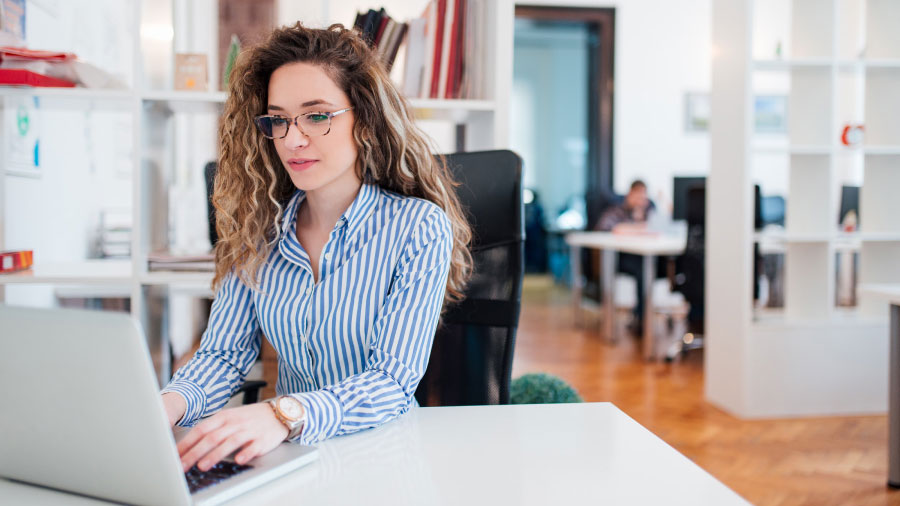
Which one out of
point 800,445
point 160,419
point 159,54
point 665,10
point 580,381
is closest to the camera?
point 160,419

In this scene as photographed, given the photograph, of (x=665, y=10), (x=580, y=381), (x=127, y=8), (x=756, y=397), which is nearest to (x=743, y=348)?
(x=756, y=397)

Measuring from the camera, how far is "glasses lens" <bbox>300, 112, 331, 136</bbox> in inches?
51.8

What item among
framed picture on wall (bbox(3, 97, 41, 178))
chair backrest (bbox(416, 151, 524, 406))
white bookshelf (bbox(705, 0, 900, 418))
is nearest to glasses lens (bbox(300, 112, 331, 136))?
chair backrest (bbox(416, 151, 524, 406))

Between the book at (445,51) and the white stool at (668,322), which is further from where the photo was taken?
the white stool at (668,322)

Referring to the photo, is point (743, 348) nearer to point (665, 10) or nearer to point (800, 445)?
point (800, 445)

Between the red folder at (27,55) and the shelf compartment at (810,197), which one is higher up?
the red folder at (27,55)

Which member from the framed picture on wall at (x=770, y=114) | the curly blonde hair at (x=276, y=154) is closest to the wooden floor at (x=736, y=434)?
the curly blonde hair at (x=276, y=154)

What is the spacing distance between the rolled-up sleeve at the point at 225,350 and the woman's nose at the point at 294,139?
27 cm

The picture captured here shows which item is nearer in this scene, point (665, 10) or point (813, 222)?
point (813, 222)

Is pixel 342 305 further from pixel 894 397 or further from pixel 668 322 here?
pixel 668 322

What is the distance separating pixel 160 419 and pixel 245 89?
92cm

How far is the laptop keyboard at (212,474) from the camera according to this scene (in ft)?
2.59

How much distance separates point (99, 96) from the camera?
219cm

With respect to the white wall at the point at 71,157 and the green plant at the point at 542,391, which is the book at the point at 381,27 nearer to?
the white wall at the point at 71,157
